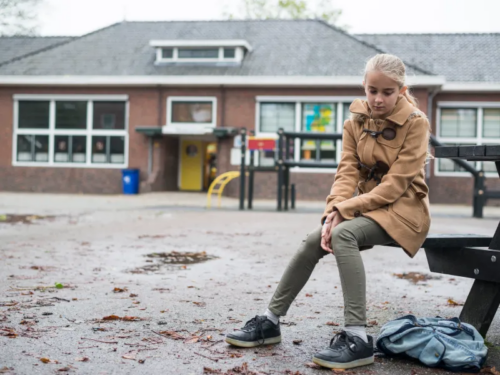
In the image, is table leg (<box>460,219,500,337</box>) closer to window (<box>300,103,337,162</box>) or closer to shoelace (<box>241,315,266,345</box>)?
shoelace (<box>241,315,266,345</box>)

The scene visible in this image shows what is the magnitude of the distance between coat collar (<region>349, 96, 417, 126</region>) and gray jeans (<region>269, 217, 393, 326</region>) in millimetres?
529

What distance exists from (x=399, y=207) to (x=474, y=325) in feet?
2.53

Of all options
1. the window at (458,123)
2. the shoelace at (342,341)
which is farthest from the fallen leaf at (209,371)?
the window at (458,123)

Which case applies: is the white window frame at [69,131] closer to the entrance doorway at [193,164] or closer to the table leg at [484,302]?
the entrance doorway at [193,164]

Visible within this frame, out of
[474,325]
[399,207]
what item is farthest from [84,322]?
[474,325]

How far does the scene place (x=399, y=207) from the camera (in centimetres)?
312

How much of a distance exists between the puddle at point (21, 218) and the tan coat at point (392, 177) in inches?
322

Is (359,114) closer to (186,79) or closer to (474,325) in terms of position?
(474,325)

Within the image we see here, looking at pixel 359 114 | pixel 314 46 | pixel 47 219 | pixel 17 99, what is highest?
pixel 314 46

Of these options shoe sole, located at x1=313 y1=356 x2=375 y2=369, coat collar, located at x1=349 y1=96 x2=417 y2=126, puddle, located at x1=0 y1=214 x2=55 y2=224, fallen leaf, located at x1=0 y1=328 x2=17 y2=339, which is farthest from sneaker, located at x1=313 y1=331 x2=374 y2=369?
puddle, located at x1=0 y1=214 x2=55 y2=224

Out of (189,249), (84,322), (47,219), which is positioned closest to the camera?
(84,322)

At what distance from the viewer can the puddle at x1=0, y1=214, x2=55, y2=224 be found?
Answer: 1039cm

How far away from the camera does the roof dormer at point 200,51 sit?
2386cm

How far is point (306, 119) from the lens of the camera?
2255 centimetres
